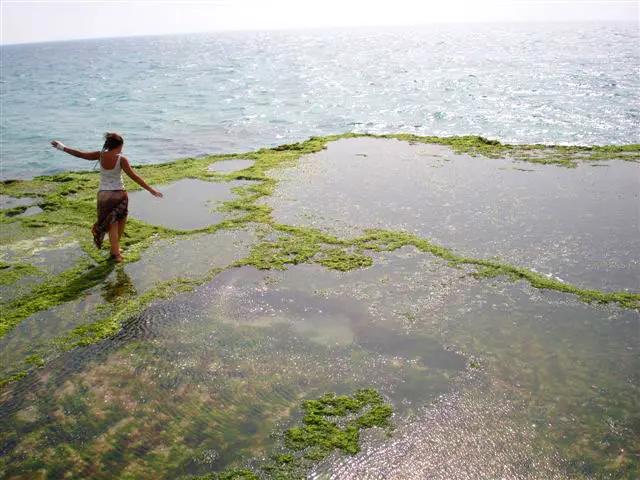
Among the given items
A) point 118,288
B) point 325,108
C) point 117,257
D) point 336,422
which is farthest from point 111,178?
point 325,108

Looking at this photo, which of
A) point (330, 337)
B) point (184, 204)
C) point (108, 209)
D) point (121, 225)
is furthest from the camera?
point (184, 204)

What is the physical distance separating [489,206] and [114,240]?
822 centimetres

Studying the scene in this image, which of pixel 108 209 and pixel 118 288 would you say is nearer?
pixel 118 288

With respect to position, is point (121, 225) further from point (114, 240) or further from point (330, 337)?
point (330, 337)

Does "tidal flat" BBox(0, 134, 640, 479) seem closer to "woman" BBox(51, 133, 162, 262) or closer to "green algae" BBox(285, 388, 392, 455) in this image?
"green algae" BBox(285, 388, 392, 455)

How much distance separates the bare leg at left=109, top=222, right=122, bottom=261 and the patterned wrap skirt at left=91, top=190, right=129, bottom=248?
0.08 meters

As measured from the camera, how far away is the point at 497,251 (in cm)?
913

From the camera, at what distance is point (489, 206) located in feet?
37.1

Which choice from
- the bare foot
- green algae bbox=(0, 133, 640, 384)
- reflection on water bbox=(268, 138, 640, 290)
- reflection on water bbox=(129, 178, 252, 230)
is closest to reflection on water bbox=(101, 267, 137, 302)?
green algae bbox=(0, 133, 640, 384)

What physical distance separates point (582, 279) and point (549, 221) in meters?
2.63

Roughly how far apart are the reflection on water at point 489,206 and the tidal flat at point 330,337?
0.23 ft

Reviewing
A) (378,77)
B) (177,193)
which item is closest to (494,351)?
(177,193)

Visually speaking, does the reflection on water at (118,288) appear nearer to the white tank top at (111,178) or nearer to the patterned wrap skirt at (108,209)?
the patterned wrap skirt at (108,209)

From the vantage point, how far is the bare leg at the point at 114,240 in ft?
29.9
